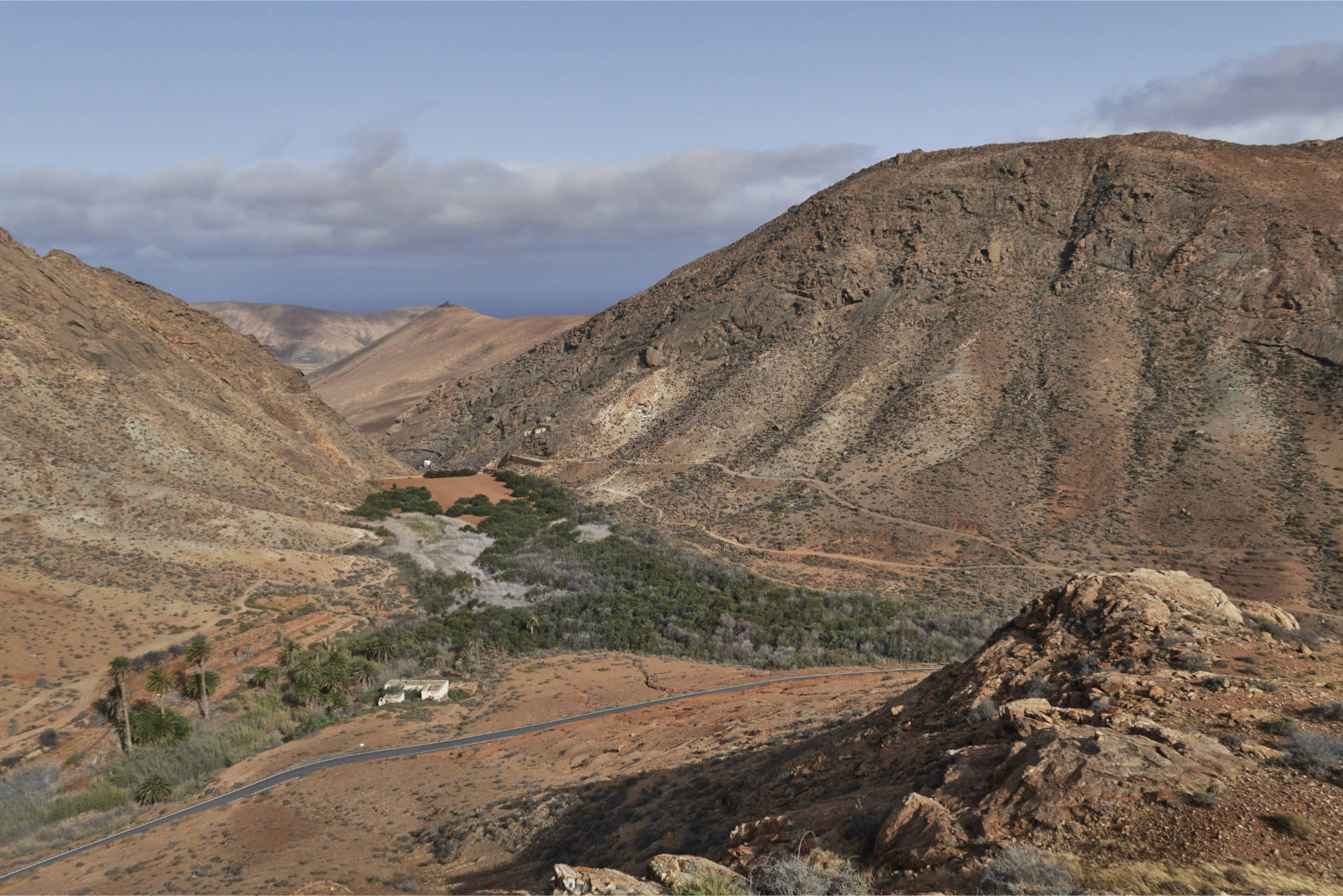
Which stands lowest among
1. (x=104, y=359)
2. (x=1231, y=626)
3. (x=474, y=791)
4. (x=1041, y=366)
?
(x=474, y=791)

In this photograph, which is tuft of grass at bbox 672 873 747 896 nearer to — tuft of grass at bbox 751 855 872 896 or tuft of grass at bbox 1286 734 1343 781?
tuft of grass at bbox 751 855 872 896

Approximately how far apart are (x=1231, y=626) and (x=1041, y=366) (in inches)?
1522

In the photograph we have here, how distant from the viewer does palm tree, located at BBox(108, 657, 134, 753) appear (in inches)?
833

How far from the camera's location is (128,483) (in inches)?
1249

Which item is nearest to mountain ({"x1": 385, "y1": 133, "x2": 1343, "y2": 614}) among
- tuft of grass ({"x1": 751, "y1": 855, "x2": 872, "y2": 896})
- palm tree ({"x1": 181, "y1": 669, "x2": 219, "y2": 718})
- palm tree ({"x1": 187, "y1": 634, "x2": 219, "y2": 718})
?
palm tree ({"x1": 181, "y1": 669, "x2": 219, "y2": 718})

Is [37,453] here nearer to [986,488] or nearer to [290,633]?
[290,633]

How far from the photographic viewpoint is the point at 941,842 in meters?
7.68

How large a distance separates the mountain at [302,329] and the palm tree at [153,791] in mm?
148674

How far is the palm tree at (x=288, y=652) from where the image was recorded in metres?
25.5

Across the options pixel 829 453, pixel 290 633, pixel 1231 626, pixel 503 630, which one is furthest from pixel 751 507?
pixel 1231 626

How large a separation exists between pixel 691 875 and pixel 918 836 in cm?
252

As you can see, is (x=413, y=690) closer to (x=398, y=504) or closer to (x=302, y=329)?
(x=398, y=504)

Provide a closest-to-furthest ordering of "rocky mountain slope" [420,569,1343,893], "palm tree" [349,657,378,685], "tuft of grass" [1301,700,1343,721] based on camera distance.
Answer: "rocky mountain slope" [420,569,1343,893], "tuft of grass" [1301,700,1343,721], "palm tree" [349,657,378,685]

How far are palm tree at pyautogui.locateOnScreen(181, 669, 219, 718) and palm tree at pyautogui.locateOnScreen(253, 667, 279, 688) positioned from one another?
3.56 ft
